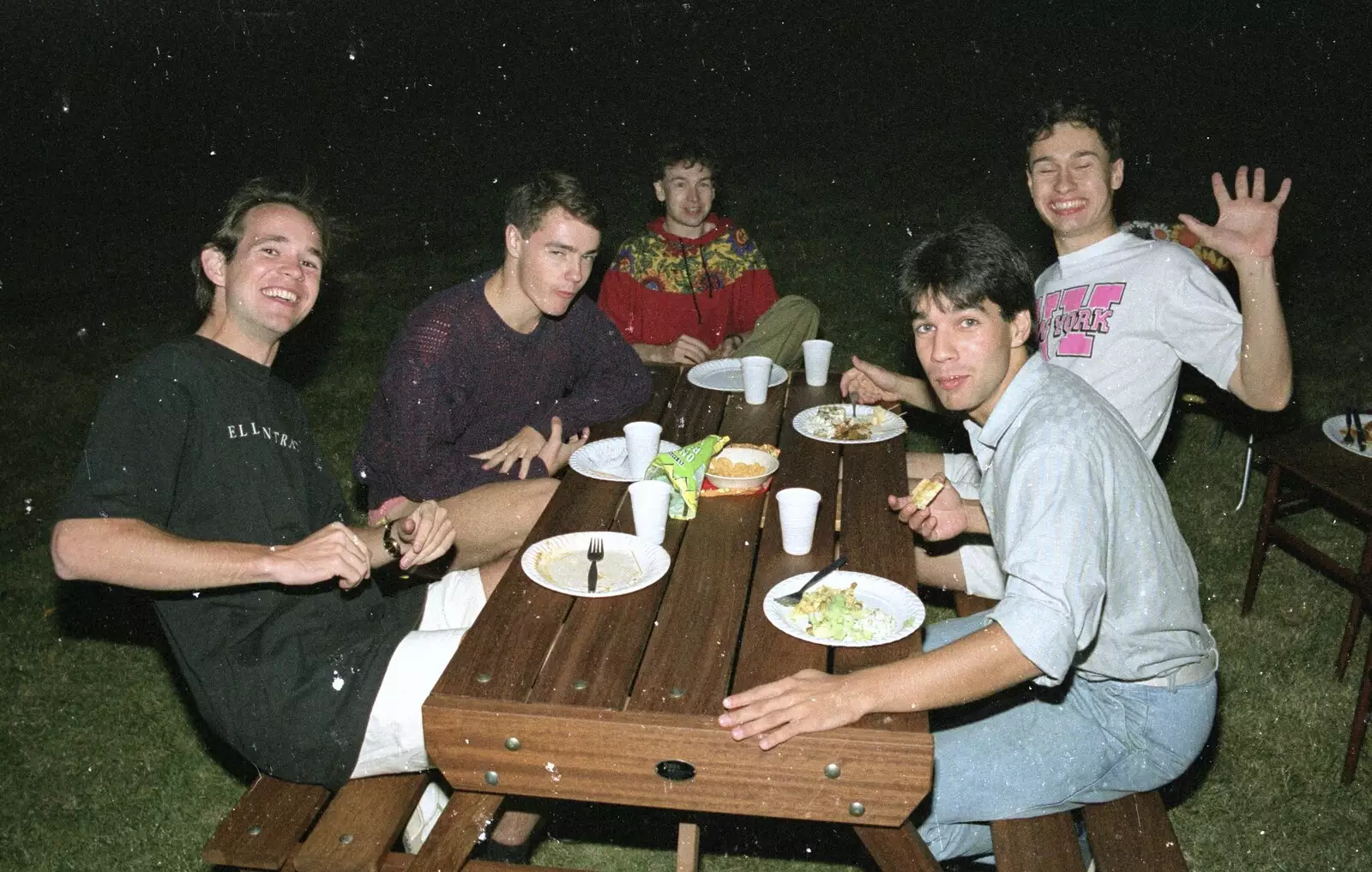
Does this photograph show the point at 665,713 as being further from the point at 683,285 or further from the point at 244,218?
the point at 683,285

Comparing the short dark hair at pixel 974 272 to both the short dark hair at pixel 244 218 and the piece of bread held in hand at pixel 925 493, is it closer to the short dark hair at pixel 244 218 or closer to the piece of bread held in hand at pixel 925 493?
the piece of bread held in hand at pixel 925 493

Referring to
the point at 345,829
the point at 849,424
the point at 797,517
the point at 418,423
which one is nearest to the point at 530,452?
the point at 418,423

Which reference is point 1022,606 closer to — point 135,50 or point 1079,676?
point 1079,676

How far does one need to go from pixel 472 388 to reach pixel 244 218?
42.2 inches

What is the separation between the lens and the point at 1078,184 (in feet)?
13.0

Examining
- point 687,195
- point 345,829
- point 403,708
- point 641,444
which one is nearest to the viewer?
point 345,829

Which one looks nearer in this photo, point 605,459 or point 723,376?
point 605,459

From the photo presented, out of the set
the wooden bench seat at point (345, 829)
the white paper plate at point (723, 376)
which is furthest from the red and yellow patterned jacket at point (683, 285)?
the wooden bench seat at point (345, 829)

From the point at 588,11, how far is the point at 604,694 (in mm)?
26196

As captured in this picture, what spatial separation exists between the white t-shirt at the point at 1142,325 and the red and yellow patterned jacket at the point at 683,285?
2294 mm

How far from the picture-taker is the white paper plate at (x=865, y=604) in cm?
253

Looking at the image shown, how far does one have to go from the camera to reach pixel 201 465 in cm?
292

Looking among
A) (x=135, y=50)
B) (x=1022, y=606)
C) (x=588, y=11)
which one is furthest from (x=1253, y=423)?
(x=135, y=50)

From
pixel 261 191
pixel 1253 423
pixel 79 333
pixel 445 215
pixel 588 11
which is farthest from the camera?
pixel 588 11
